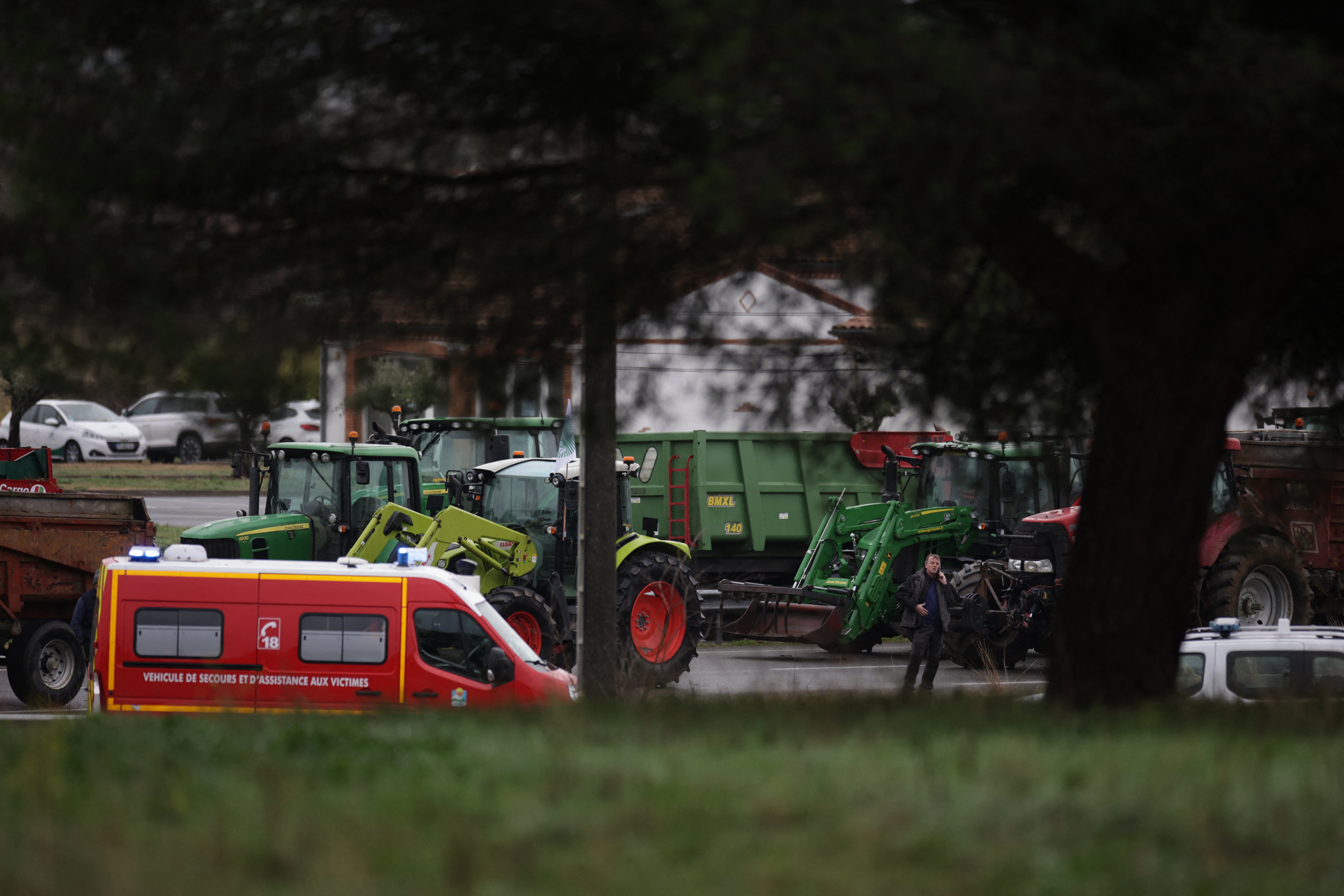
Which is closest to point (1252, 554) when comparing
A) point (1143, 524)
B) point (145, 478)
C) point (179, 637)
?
point (1143, 524)

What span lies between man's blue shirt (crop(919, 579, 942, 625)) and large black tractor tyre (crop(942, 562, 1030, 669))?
1.24 m

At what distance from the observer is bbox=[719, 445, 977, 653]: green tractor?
63.2 ft

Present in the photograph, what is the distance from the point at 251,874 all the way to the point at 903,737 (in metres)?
2.98

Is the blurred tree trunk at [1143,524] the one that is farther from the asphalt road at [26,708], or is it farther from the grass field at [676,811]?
the asphalt road at [26,708]

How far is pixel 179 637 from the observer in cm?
1177

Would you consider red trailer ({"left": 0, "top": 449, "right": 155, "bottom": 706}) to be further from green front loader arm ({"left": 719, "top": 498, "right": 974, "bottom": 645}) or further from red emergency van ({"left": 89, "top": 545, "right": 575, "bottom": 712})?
green front loader arm ({"left": 719, "top": 498, "right": 974, "bottom": 645})

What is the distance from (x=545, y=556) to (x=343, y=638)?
19.8 ft

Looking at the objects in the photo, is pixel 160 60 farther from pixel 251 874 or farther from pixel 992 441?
pixel 992 441

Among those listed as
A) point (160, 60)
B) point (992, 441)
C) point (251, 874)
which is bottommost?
point (251, 874)

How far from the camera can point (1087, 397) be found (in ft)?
29.7

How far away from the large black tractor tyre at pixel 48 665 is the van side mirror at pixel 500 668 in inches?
212

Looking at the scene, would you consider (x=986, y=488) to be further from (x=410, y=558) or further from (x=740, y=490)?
(x=410, y=558)

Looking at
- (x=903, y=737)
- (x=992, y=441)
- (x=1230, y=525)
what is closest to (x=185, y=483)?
(x=1230, y=525)

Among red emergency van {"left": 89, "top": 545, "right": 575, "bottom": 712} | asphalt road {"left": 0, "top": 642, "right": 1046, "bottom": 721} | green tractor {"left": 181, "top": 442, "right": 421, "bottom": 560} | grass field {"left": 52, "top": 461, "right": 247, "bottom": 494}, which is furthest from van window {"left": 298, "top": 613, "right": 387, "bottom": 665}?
grass field {"left": 52, "top": 461, "right": 247, "bottom": 494}
